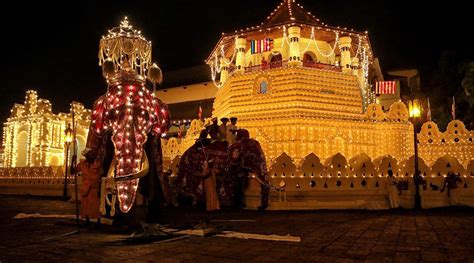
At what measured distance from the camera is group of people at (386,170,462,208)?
1001cm

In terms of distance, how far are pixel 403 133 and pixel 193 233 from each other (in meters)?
15.3

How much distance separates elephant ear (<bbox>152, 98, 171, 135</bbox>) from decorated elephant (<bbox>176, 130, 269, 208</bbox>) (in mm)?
2462

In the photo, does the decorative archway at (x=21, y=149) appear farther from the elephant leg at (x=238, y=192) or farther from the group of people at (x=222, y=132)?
the elephant leg at (x=238, y=192)

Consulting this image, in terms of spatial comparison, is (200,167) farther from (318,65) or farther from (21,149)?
(21,149)

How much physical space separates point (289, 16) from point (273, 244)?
64.1 ft

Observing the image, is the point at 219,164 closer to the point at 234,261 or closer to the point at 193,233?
the point at 193,233

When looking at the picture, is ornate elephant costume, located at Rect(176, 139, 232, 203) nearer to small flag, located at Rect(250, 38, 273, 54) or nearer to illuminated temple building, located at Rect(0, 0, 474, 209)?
illuminated temple building, located at Rect(0, 0, 474, 209)

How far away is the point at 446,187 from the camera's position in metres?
10.2

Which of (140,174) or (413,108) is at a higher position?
(413,108)

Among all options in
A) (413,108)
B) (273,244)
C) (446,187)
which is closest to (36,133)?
(413,108)

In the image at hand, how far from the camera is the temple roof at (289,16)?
22.4m

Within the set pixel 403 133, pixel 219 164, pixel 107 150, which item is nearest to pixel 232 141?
pixel 219 164

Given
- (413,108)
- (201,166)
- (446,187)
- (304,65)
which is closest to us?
(201,166)

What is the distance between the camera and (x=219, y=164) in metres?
9.51
